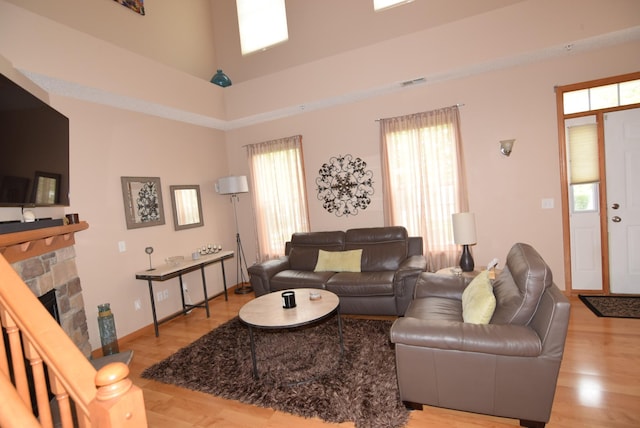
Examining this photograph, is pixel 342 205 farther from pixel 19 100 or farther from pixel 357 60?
pixel 19 100

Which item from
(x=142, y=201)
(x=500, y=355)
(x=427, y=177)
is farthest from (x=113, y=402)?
(x=427, y=177)

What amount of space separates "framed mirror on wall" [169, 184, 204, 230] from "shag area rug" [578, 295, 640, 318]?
4944mm

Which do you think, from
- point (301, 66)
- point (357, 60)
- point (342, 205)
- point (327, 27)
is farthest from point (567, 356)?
point (327, 27)

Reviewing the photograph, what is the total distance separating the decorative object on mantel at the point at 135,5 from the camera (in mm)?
3848

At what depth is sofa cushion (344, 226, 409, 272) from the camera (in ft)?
13.0

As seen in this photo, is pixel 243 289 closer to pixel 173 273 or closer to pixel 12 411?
pixel 173 273

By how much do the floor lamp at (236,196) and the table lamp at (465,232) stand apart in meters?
3.09

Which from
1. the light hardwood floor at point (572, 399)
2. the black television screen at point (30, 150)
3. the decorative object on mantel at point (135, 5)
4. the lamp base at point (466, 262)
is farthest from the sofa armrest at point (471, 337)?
the decorative object on mantel at point (135, 5)

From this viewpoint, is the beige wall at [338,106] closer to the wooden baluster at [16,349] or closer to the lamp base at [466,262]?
the lamp base at [466,262]

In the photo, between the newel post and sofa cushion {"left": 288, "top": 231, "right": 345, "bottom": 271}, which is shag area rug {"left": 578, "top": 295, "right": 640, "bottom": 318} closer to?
sofa cushion {"left": 288, "top": 231, "right": 345, "bottom": 271}

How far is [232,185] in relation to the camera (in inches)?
191

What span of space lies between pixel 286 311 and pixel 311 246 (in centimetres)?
183

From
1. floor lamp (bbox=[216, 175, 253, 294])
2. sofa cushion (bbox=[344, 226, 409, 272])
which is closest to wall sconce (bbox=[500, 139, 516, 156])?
sofa cushion (bbox=[344, 226, 409, 272])

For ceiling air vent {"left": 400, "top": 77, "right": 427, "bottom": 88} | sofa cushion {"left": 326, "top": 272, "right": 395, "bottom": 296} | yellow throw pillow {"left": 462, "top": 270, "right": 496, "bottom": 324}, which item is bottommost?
sofa cushion {"left": 326, "top": 272, "right": 395, "bottom": 296}
